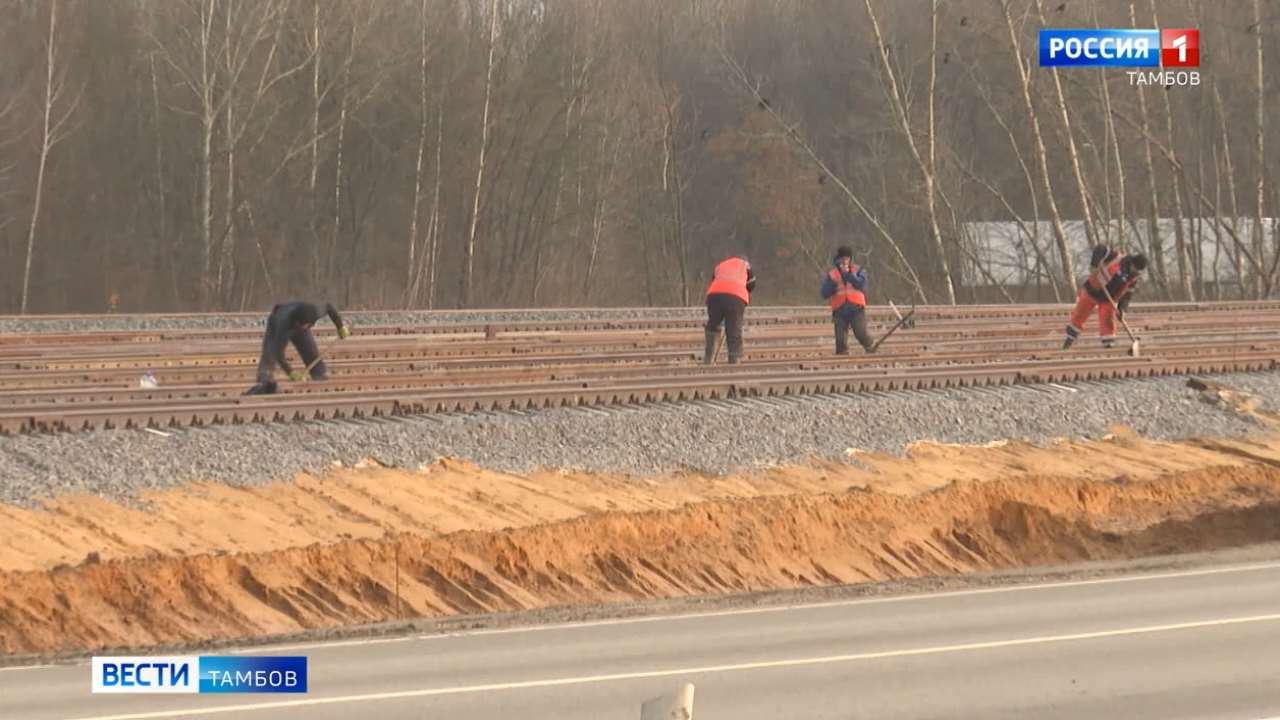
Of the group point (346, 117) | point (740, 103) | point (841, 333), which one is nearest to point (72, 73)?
point (346, 117)

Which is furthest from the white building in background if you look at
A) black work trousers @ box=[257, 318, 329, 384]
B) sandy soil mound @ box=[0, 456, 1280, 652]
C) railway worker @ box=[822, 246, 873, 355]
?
black work trousers @ box=[257, 318, 329, 384]

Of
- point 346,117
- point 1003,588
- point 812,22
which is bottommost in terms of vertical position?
point 1003,588

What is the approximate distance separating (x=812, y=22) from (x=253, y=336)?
50.7 metres

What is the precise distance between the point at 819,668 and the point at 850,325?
12768 millimetres

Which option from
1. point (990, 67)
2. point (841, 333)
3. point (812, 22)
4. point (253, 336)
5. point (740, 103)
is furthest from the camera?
point (812, 22)

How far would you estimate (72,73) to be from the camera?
47688mm

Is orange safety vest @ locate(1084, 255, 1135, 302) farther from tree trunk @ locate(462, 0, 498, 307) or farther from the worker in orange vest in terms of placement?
tree trunk @ locate(462, 0, 498, 307)

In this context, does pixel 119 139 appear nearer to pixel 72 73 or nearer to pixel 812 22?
pixel 72 73

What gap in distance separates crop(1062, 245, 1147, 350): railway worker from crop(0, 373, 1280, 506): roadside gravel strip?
1613 millimetres

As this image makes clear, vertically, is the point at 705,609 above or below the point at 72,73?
below

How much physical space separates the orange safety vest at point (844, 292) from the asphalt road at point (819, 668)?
936 cm

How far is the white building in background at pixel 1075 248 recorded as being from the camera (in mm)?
48219

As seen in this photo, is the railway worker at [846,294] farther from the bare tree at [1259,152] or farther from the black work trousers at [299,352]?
the bare tree at [1259,152]

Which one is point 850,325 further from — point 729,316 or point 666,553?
point 666,553
